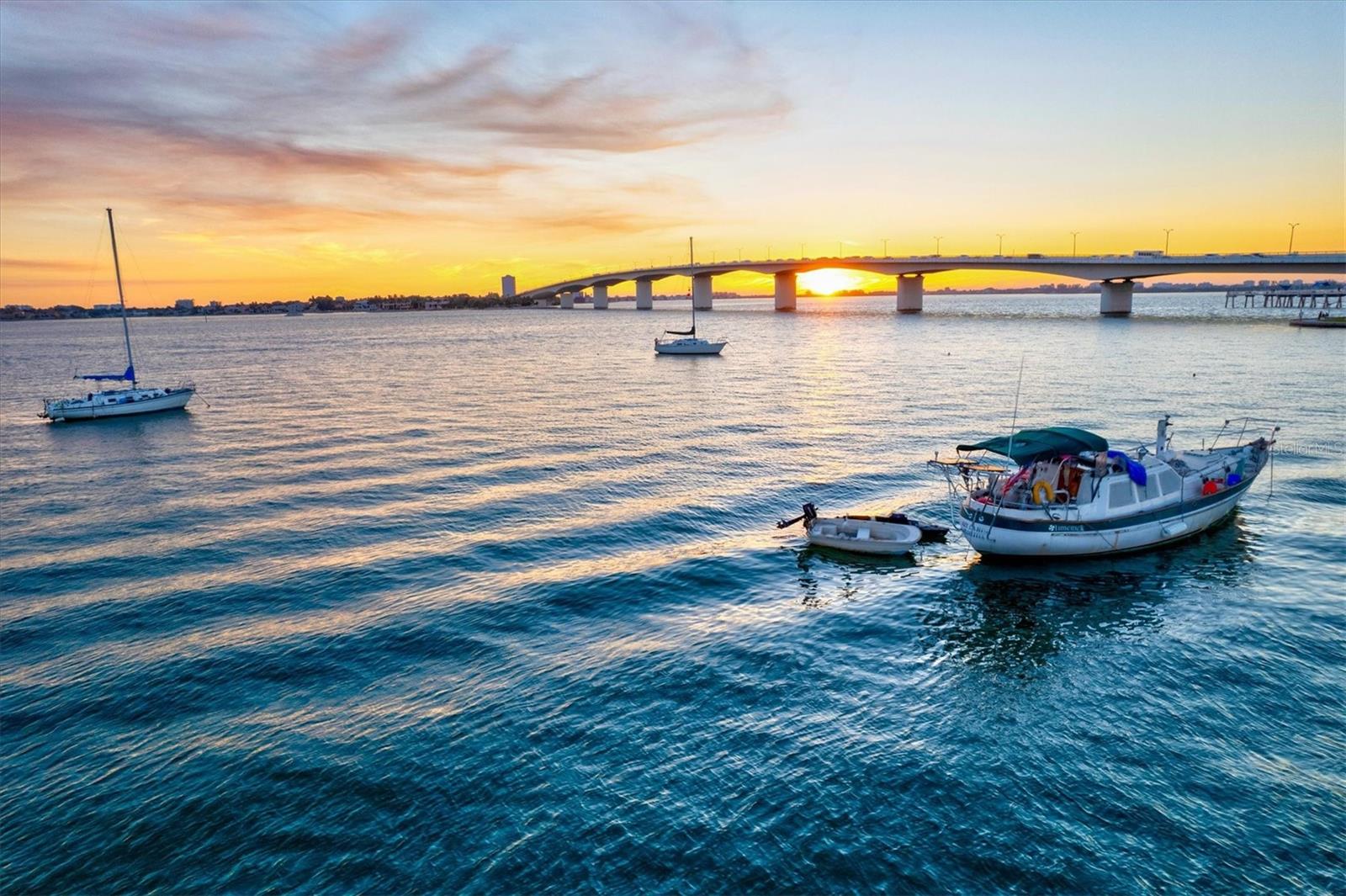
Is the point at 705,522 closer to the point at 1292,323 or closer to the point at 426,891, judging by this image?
the point at 426,891

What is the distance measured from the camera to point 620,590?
28.1 metres

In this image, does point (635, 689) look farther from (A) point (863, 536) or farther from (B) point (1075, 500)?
(B) point (1075, 500)

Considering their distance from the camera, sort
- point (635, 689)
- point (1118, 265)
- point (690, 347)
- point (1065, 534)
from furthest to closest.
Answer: point (1118, 265) < point (690, 347) < point (1065, 534) < point (635, 689)

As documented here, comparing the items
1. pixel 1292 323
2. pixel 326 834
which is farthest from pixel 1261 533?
pixel 1292 323

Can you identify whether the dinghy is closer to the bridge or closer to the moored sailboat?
the moored sailboat

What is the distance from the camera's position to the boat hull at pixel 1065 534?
30266 millimetres

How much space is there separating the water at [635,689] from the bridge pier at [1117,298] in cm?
16309

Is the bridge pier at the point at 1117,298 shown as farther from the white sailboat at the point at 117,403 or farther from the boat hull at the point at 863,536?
the white sailboat at the point at 117,403

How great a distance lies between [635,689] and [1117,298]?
21187 centimetres

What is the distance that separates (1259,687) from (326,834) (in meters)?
25.0

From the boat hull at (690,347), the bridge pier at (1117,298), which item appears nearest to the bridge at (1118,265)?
the bridge pier at (1117,298)

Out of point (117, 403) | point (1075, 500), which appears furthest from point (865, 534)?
point (117, 403)

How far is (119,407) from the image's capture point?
2805 inches

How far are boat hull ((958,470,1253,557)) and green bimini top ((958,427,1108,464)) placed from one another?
107 inches
